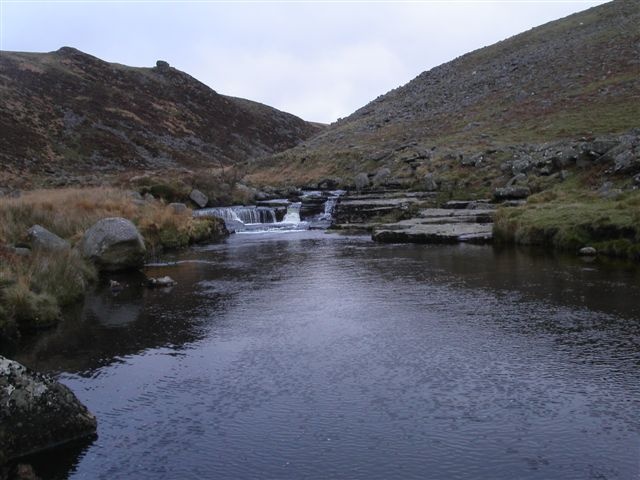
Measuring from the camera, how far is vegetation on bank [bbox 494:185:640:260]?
24.2 m

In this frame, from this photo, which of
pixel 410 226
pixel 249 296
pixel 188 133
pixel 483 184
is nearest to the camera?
pixel 249 296

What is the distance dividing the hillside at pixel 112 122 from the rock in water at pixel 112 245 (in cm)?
3440

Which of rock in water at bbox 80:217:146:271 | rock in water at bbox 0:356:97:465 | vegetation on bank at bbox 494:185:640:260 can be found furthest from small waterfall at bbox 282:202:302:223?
rock in water at bbox 0:356:97:465

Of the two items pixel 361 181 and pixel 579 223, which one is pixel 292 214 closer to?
pixel 361 181

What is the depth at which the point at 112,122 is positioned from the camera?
92125 mm

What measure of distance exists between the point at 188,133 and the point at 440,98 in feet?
141

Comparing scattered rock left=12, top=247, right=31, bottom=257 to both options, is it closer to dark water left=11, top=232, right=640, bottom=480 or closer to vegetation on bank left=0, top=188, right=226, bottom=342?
vegetation on bank left=0, top=188, right=226, bottom=342

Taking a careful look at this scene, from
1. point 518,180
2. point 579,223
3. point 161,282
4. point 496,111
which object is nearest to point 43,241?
point 161,282

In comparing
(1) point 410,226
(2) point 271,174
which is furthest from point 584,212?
(2) point 271,174

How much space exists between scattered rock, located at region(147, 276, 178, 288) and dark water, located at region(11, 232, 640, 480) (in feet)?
1.24

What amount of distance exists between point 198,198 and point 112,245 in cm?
2225

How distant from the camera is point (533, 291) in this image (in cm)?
1883

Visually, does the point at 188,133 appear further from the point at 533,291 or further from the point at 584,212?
the point at 533,291

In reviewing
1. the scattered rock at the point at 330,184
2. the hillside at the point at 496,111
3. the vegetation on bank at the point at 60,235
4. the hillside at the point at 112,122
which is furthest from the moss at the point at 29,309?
the hillside at the point at 112,122
